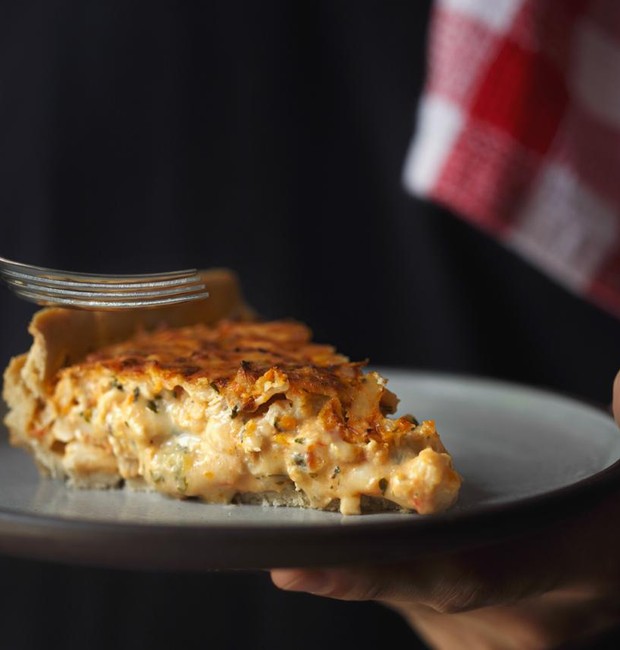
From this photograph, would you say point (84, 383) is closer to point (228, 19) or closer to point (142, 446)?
point (142, 446)

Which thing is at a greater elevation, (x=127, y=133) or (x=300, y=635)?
(x=127, y=133)

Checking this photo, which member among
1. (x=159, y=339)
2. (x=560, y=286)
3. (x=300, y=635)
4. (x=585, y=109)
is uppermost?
(x=585, y=109)

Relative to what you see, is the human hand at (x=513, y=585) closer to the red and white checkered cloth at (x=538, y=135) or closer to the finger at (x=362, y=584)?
the finger at (x=362, y=584)

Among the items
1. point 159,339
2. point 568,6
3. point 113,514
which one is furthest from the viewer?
point 568,6

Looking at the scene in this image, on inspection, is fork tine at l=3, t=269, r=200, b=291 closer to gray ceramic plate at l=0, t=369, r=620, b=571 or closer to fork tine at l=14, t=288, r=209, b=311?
fork tine at l=14, t=288, r=209, b=311

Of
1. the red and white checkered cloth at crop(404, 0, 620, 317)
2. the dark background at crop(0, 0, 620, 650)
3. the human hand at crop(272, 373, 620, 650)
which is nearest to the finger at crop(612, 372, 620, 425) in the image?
the human hand at crop(272, 373, 620, 650)

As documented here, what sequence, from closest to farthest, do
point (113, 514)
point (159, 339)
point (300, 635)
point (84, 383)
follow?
point (113, 514)
point (84, 383)
point (159, 339)
point (300, 635)

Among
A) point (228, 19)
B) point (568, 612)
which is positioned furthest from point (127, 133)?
point (568, 612)

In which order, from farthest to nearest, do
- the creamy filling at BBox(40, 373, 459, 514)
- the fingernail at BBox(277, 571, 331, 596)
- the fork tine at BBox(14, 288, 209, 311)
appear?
the fork tine at BBox(14, 288, 209, 311), the creamy filling at BBox(40, 373, 459, 514), the fingernail at BBox(277, 571, 331, 596)
